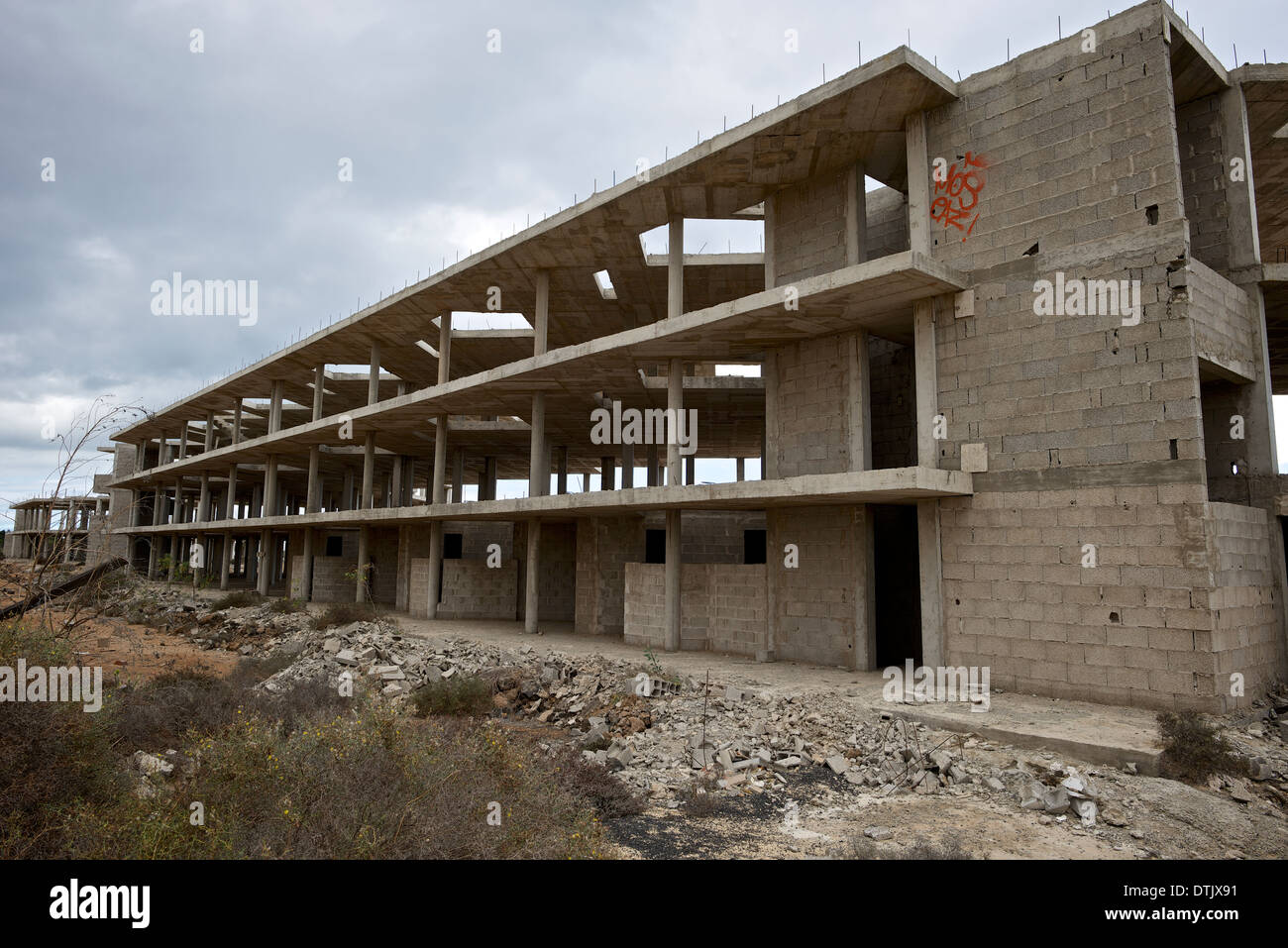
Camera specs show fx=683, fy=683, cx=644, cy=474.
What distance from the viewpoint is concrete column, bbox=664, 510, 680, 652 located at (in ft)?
52.1

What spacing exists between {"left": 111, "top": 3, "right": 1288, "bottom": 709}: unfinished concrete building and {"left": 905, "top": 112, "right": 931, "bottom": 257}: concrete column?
47 mm

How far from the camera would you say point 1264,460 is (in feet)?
36.4

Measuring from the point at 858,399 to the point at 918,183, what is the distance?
4.09m

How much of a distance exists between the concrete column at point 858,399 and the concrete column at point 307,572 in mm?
24280

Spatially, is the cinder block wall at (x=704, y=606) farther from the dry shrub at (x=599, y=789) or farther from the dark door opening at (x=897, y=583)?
the dry shrub at (x=599, y=789)

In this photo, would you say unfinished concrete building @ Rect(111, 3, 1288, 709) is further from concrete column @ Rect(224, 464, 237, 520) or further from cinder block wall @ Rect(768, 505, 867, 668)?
concrete column @ Rect(224, 464, 237, 520)

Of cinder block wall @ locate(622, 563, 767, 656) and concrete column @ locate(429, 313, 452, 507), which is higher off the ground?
concrete column @ locate(429, 313, 452, 507)

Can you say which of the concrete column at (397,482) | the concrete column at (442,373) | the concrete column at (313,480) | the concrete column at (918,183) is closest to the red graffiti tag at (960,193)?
the concrete column at (918,183)

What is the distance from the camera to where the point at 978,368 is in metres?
11.6

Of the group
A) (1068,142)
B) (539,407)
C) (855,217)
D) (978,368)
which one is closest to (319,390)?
(539,407)

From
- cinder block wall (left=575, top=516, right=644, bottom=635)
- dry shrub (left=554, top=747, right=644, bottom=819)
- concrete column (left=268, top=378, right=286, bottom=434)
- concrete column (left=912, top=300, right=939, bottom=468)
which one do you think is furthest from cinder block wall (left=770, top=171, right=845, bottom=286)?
concrete column (left=268, top=378, right=286, bottom=434)

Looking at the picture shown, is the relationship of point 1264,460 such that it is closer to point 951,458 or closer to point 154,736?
point 951,458

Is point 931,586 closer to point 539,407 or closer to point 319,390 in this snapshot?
point 539,407
